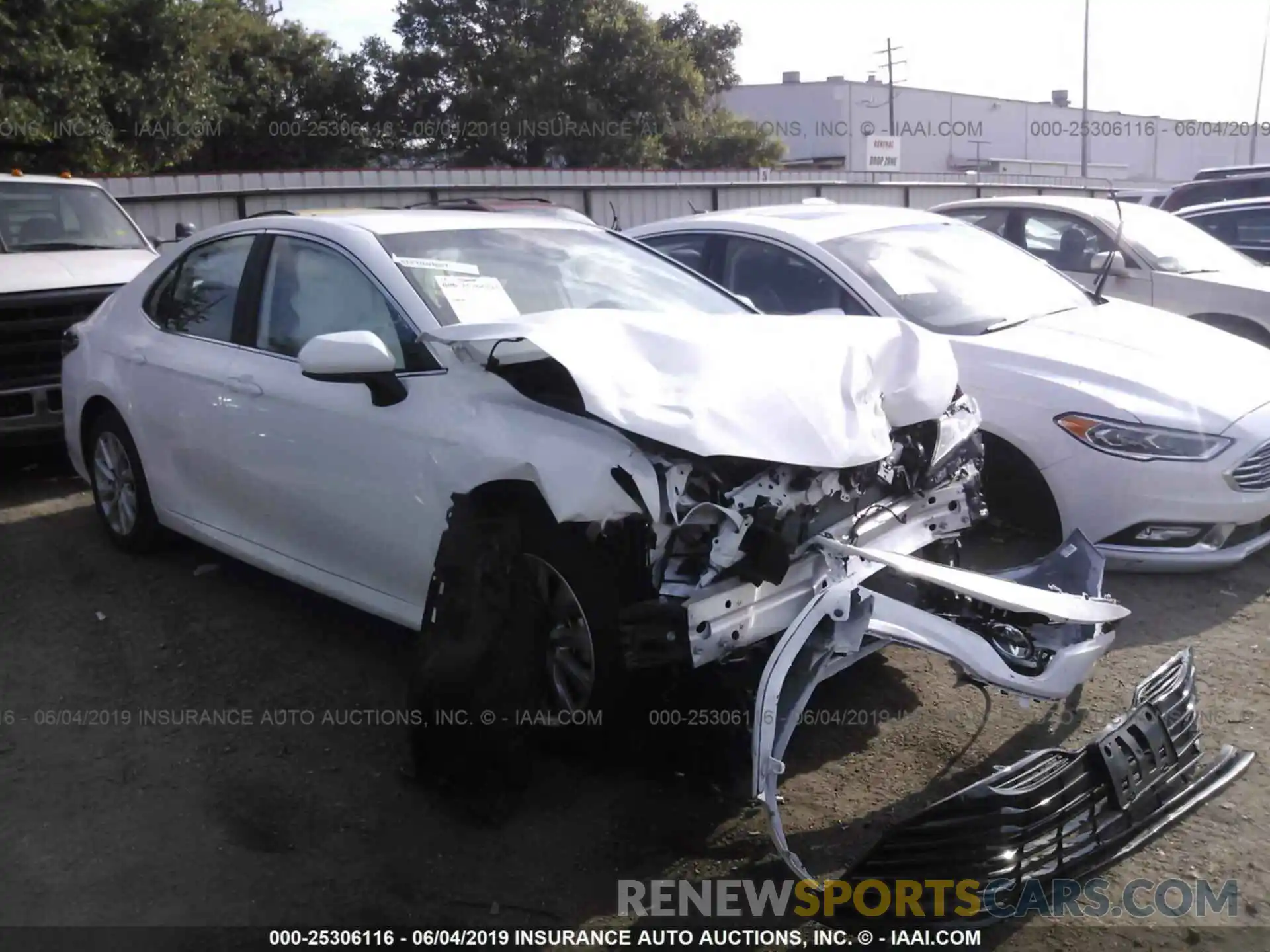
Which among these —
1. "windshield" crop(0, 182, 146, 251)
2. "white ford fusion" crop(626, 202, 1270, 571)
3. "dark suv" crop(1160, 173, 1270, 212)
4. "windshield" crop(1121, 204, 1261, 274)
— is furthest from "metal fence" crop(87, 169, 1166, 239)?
"white ford fusion" crop(626, 202, 1270, 571)

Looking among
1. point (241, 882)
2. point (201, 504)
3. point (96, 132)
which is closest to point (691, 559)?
point (241, 882)

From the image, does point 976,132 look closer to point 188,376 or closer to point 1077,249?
point 1077,249

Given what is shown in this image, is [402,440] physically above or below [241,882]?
above

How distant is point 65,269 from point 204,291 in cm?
320

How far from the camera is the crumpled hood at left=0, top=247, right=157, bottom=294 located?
298 inches

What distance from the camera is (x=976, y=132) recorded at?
58781 mm

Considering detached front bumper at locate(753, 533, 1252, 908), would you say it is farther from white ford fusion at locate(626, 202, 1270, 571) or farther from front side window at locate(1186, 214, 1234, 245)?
front side window at locate(1186, 214, 1234, 245)

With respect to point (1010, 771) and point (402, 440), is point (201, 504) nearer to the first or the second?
point (402, 440)

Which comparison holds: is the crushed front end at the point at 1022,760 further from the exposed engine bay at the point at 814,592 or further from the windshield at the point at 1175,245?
the windshield at the point at 1175,245

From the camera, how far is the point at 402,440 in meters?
4.04

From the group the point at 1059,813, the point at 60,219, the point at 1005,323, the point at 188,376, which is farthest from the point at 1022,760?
the point at 60,219

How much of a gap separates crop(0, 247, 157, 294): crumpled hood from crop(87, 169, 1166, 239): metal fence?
3830 millimetres

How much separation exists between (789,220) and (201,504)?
11.4 feet

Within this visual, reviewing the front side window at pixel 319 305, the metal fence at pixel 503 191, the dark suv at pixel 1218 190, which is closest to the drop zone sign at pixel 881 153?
the metal fence at pixel 503 191
